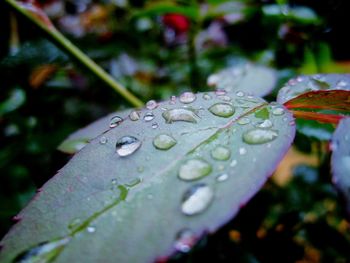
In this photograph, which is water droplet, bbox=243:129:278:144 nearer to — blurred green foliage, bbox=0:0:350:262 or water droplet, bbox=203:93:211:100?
water droplet, bbox=203:93:211:100

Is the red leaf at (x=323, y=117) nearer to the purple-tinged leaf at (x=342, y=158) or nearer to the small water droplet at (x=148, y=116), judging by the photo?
the purple-tinged leaf at (x=342, y=158)

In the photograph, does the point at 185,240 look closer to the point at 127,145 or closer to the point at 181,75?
the point at 127,145

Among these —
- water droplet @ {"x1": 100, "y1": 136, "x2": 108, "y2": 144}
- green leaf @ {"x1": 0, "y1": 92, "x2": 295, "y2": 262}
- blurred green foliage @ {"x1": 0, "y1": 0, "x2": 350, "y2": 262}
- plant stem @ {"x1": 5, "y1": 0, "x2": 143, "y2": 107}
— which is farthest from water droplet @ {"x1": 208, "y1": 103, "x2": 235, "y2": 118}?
plant stem @ {"x1": 5, "y1": 0, "x2": 143, "y2": 107}

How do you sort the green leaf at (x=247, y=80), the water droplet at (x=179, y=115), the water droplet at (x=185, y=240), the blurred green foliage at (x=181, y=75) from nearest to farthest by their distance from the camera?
the water droplet at (x=185, y=240) → the water droplet at (x=179, y=115) → the green leaf at (x=247, y=80) → the blurred green foliage at (x=181, y=75)

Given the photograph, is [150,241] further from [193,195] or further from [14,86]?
[14,86]

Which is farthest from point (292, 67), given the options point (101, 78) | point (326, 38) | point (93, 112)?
point (93, 112)

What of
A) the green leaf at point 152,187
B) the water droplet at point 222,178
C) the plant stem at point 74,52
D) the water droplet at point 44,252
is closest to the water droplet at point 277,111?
the green leaf at point 152,187
